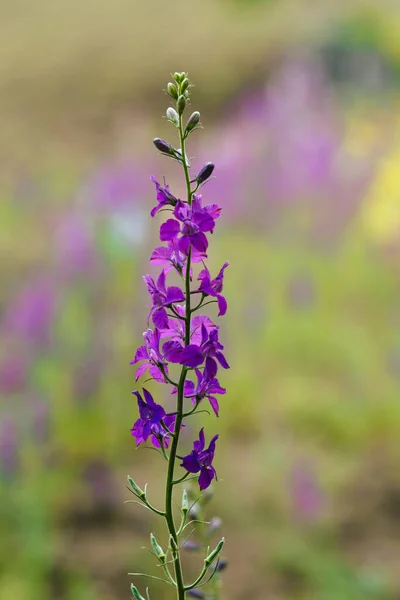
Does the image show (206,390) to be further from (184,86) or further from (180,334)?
(184,86)

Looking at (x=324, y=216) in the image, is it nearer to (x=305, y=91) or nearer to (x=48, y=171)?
(x=305, y=91)

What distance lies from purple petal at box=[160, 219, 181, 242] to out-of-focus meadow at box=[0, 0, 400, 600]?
Result: 1144 millimetres

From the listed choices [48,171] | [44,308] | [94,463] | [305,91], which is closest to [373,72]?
[305,91]

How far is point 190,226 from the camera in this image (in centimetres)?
50

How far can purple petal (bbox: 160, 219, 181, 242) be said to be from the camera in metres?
0.50

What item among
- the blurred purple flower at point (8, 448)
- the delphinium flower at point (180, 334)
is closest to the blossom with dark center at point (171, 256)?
the delphinium flower at point (180, 334)

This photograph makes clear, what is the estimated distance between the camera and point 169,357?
0.50m

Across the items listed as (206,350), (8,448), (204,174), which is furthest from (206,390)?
(8,448)

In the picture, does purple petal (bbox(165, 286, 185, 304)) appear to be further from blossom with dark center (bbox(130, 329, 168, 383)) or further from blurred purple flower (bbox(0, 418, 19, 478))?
blurred purple flower (bbox(0, 418, 19, 478))

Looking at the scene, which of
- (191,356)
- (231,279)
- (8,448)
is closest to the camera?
(191,356)

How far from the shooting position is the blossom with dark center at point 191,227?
50cm

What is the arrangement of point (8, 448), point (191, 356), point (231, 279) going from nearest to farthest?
1. point (191, 356)
2. point (8, 448)
3. point (231, 279)

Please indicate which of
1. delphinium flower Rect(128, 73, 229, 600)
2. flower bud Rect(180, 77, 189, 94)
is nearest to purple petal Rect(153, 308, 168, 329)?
delphinium flower Rect(128, 73, 229, 600)

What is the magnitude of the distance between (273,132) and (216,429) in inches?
44.7
